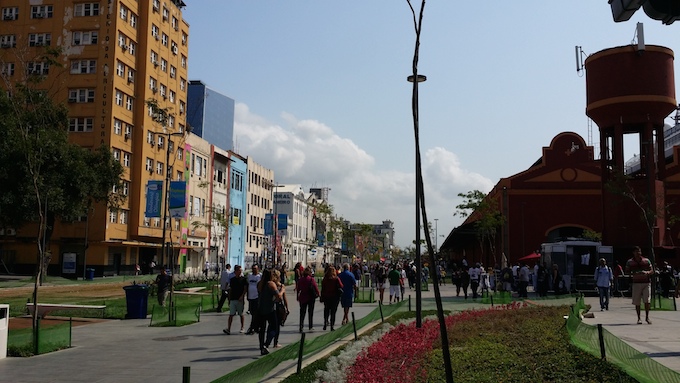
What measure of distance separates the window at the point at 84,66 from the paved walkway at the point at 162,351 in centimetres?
4184

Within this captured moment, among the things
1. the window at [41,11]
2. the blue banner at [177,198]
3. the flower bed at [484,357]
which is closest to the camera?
the flower bed at [484,357]

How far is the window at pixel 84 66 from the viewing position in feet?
183

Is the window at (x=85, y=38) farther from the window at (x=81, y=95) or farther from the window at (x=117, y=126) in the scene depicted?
the window at (x=117, y=126)

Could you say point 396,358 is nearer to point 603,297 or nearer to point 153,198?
point 603,297

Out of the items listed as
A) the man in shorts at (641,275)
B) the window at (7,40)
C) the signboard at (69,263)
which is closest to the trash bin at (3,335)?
the man in shorts at (641,275)

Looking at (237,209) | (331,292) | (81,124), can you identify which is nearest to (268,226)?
(237,209)

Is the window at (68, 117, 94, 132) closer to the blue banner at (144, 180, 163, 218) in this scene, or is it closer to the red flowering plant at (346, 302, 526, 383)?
the blue banner at (144, 180, 163, 218)

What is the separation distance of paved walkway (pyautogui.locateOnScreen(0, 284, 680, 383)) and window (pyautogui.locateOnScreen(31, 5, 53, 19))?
46.9 m

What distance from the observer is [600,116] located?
4331cm

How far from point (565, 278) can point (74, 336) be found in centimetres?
2609

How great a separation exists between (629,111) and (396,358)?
3699cm

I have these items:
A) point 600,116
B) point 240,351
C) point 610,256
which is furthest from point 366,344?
point 600,116

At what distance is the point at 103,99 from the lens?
54.6 metres

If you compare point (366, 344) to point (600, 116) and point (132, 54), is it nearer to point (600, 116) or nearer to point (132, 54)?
point (600, 116)
